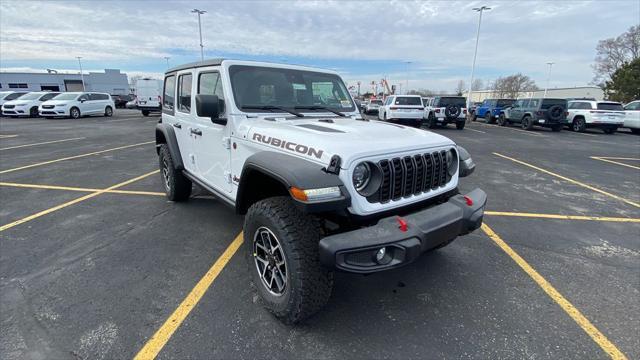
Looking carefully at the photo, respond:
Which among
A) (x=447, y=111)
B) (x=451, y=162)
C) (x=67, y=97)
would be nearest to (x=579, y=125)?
(x=447, y=111)

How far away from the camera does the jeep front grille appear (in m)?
2.39

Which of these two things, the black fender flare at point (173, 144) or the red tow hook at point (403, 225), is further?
the black fender flare at point (173, 144)

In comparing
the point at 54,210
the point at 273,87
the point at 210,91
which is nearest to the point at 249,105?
the point at 273,87

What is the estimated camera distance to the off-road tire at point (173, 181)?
4898mm

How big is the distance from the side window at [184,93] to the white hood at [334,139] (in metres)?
1.54

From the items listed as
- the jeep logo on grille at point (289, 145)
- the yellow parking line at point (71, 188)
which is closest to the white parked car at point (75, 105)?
the yellow parking line at point (71, 188)

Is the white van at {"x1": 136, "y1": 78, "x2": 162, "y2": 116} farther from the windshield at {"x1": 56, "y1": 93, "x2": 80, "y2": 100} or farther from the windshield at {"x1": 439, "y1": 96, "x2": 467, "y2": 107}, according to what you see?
the windshield at {"x1": 439, "y1": 96, "x2": 467, "y2": 107}

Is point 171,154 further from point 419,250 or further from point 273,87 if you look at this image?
point 419,250

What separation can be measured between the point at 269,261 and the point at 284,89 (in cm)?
189

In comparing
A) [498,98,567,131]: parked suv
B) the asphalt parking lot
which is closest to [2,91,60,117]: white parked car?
the asphalt parking lot

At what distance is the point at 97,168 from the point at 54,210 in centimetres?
304

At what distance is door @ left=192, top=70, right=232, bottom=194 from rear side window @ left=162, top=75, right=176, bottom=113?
1.09 meters

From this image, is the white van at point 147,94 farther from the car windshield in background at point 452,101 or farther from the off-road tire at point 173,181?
the off-road tire at point 173,181

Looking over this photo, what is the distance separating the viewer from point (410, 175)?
8.28 feet
